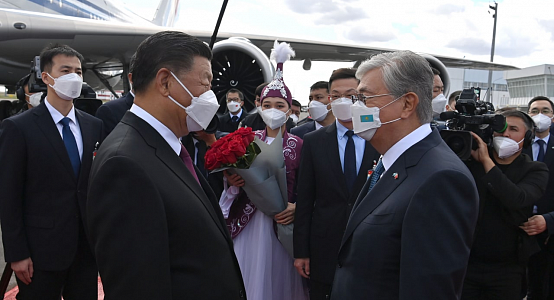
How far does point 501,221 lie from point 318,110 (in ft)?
6.81

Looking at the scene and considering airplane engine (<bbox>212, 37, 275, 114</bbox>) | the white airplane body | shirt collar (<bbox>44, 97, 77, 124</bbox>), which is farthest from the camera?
the white airplane body

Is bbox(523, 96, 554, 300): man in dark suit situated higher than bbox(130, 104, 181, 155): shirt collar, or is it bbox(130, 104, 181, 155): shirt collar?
bbox(130, 104, 181, 155): shirt collar

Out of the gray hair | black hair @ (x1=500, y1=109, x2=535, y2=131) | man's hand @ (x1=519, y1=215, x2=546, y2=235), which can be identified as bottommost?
man's hand @ (x1=519, y1=215, x2=546, y2=235)

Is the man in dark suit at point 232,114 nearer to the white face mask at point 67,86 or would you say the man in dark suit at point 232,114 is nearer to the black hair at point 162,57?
the white face mask at point 67,86

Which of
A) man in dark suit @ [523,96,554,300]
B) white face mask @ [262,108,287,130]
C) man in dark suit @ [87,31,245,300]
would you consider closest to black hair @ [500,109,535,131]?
man in dark suit @ [523,96,554,300]

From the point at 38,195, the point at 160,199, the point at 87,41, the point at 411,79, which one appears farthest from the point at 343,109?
the point at 87,41

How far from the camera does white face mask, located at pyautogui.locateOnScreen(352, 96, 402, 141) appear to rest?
1.54 m

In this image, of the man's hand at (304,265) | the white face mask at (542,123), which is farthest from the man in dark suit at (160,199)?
the white face mask at (542,123)

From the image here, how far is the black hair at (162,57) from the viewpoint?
1.36 metres

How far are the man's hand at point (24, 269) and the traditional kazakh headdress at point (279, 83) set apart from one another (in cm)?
188

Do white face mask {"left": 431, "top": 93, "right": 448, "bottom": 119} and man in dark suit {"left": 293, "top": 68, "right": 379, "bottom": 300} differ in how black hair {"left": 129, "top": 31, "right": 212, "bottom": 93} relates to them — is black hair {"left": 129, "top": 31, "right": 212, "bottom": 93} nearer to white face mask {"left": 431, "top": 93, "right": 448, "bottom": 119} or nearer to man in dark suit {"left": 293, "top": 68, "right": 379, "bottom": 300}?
man in dark suit {"left": 293, "top": 68, "right": 379, "bottom": 300}

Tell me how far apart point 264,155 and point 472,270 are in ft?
4.91

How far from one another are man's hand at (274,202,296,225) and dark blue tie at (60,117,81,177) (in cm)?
131

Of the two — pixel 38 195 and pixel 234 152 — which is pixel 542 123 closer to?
pixel 234 152
